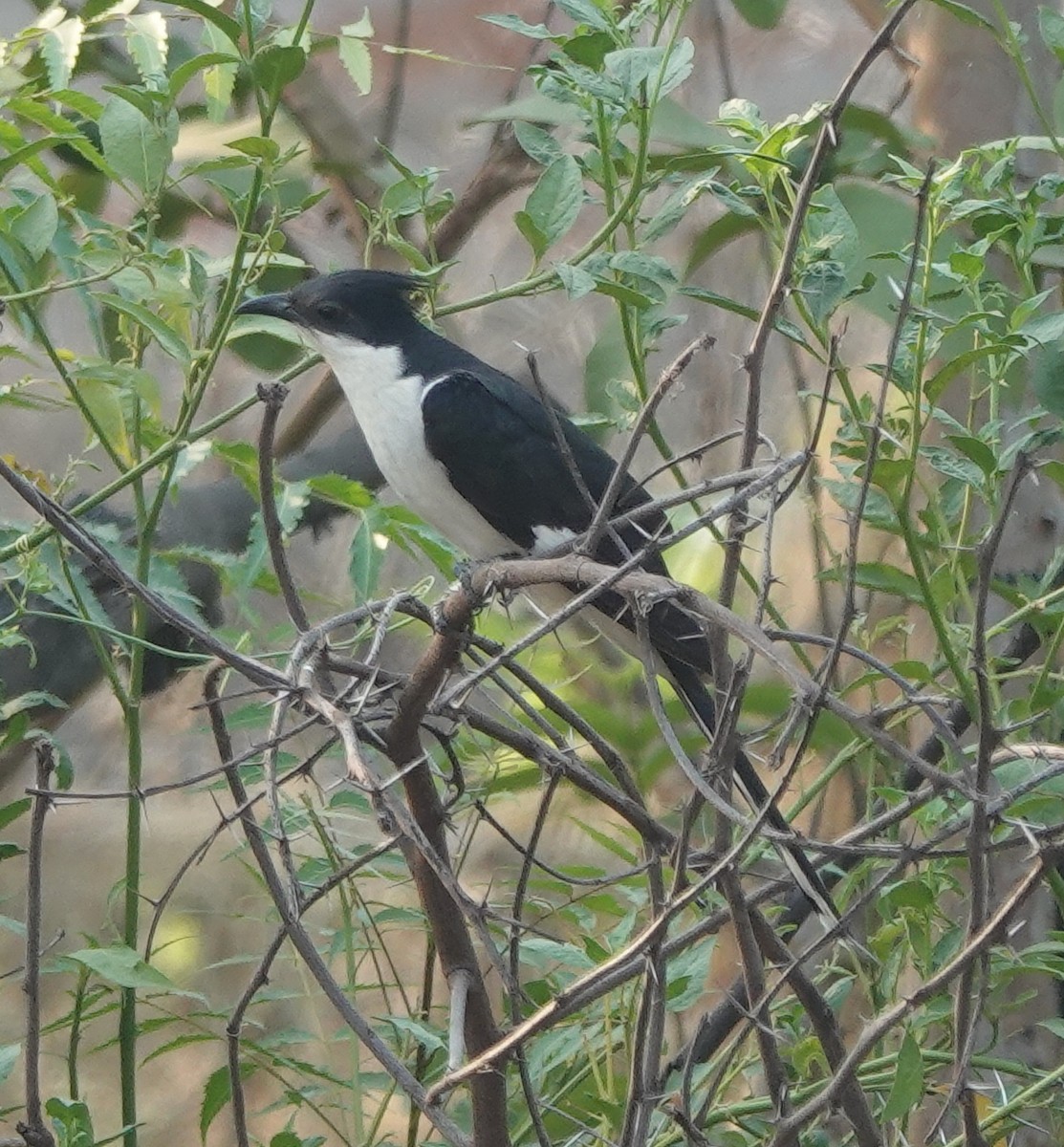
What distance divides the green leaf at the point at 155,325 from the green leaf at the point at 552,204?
0.88 feet

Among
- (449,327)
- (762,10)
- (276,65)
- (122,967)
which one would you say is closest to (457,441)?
(762,10)

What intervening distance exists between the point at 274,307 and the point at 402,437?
22 centimetres

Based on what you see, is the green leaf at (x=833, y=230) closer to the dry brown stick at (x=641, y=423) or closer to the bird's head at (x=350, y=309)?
the dry brown stick at (x=641, y=423)

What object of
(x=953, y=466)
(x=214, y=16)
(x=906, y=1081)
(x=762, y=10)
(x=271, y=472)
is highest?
(x=214, y=16)

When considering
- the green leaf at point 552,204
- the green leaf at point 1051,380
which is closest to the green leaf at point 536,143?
the green leaf at point 552,204

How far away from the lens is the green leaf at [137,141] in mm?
1100

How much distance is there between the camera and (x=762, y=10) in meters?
1.99

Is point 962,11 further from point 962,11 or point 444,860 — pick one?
point 444,860

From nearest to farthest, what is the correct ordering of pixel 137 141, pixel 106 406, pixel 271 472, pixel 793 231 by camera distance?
1. pixel 793 231
2. pixel 271 472
3. pixel 137 141
4. pixel 106 406

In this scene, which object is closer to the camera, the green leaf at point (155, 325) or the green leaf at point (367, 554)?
the green leaf at point (155, 325)

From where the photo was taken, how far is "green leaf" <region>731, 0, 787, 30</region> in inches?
78.4

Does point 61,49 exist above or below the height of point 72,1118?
above

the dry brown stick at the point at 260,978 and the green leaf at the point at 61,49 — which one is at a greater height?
the green leaf at the point at 61,49

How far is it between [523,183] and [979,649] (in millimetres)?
1845
